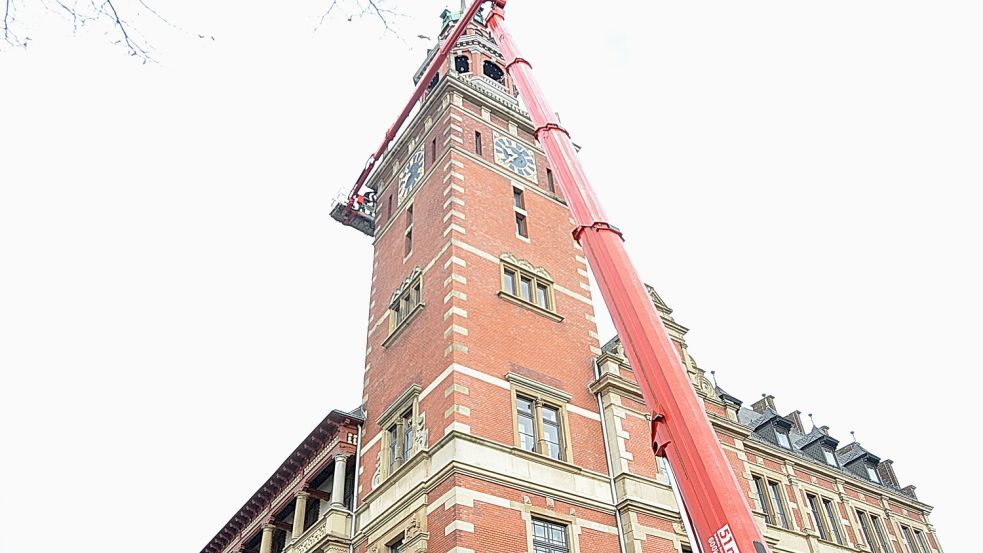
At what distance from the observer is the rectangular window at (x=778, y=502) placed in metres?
27.1

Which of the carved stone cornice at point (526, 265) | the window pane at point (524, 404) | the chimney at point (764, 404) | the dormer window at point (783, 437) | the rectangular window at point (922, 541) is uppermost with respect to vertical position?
the chimney at point (764, 404)

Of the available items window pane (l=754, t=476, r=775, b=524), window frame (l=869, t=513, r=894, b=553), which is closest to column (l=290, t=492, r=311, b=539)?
window pane (l=754, t=476, r=775, b=524)

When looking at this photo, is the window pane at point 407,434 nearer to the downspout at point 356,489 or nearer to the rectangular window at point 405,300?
the downspout at point 356,489

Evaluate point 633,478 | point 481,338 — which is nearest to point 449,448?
point 481,338

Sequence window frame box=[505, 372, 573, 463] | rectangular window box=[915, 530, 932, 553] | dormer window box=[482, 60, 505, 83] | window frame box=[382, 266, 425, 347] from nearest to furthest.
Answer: window frame box=[505, 372, 573, 463] < window frame box=[382, 266, 425, 347] < rectangular window box=[915, 530, 932, 553] < dormer window box=[482, 60, 505, 83]

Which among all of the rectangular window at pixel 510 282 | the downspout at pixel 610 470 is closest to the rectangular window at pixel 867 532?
the downspout at pixel 610 470

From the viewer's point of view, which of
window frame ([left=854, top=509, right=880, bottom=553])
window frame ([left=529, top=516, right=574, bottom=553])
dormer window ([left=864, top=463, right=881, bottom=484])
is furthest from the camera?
dormer window ([left=864, top=463, right=881, bottom=484])

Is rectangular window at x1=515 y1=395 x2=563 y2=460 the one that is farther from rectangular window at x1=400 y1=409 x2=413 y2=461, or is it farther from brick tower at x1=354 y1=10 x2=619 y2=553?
rectangular window at x1=400 y1=409 x2=413 y2=461

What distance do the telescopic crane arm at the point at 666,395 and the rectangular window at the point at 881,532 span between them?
77.4 ft

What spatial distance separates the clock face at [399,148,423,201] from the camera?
31500 mm

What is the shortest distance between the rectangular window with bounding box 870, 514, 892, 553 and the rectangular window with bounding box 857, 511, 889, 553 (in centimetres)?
46

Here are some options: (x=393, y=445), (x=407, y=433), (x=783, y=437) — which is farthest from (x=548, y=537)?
(x=783, y=437)

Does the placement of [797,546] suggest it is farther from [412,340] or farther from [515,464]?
[412,340]

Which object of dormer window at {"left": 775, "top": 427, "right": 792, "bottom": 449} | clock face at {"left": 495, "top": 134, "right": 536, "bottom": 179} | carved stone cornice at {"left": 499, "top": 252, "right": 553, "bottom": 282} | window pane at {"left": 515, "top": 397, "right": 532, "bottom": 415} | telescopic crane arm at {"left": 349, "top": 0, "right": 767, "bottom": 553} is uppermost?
clock face at {"left": 495, "top": 134, "right": 536, "bottom": 179}
